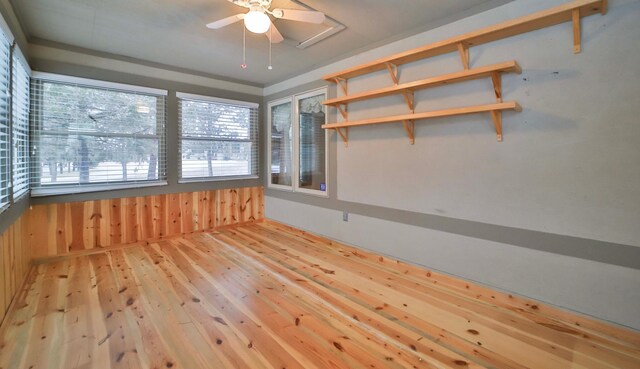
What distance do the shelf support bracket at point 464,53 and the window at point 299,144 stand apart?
187cm

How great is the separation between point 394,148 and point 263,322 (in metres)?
2.10

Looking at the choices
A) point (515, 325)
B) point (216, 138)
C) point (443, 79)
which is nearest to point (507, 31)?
point (443, 79)

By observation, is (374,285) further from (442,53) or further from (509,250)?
(442,53)

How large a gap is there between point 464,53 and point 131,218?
13.9 ft

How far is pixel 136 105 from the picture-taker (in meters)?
3.86

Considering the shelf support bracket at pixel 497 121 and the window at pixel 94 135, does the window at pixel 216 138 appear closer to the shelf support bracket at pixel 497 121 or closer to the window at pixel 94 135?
the window at pixel 94 135

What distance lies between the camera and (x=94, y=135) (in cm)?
353

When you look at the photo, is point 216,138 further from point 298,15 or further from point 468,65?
point 468,65

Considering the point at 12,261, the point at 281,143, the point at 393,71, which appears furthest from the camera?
the point at 281,143

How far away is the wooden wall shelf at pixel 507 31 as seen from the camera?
6.26ft

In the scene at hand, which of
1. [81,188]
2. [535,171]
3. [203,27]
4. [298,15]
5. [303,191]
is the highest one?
[203,27]

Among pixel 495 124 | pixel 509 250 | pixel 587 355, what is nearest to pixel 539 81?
pixel 495 124

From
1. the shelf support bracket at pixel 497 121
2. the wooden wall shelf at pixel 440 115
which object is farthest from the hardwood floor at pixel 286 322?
the wooden wall shelf at pixel 440 115

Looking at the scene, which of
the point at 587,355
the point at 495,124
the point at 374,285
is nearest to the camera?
the point at 587,355
